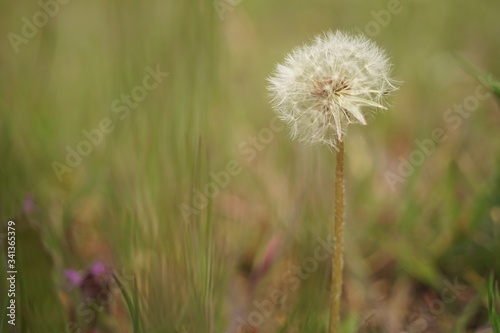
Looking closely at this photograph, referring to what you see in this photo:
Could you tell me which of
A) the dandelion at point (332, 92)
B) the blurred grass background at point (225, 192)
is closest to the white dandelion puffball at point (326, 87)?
the dandelion at point (332, 92)

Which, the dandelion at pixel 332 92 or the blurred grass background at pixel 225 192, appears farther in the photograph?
the blurred grass background at pixel 225 192

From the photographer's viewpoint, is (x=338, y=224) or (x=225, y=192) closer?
(x=338, y=224)

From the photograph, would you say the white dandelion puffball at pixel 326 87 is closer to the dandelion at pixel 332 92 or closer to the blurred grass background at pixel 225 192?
the dandelion at pixel 332 92

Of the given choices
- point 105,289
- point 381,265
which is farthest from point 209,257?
point 381,265

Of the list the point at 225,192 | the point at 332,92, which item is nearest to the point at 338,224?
the point at 332,92

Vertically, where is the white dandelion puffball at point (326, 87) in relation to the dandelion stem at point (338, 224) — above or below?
above

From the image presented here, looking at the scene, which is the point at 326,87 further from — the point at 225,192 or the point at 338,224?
the point at 225,192
